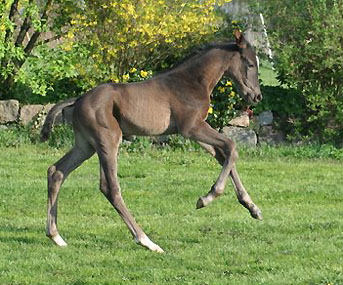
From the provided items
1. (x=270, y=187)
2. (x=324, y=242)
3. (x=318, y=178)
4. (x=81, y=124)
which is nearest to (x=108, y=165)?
(x=81, y=124)

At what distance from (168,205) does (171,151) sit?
4361mm

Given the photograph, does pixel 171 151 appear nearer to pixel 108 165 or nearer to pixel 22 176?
pixel 22 176

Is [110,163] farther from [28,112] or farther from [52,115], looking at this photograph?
[28,112]

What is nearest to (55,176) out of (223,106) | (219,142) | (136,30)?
(219,142)

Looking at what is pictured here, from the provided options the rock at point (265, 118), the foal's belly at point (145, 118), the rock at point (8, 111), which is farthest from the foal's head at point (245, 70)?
the rock at point (8, 111)

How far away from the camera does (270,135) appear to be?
55.7ft

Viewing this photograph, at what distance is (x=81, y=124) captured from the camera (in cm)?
933

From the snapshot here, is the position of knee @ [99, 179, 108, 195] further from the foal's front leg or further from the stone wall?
the stone wall

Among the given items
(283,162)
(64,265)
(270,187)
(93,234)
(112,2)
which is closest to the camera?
(64,265)

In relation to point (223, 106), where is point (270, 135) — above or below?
below

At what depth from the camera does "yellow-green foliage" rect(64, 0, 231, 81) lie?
16.7m

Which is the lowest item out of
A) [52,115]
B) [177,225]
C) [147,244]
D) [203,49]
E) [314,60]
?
[177,225]

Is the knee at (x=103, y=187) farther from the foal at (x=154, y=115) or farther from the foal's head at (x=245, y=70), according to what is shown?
the foal's head at (x=245, y=70)

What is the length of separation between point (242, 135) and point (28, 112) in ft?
12.1
